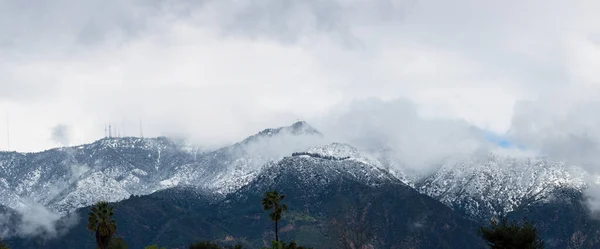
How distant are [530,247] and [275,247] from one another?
55.6 metres

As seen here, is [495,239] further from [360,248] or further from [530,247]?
[360,248]

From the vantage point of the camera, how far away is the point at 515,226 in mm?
168500

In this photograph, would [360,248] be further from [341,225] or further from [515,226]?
[515,226]

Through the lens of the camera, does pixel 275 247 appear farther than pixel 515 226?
Yes

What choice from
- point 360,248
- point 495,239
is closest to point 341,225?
point 360,248

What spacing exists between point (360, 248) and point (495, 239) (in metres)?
40.2

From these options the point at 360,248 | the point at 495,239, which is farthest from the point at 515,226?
the point at 360,248

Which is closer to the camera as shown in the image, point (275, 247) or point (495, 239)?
point (495, 239)

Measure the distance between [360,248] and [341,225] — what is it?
653 cm

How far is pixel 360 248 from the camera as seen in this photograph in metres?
200

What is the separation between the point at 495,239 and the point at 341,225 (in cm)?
4226

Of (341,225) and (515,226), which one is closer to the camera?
(515,226)

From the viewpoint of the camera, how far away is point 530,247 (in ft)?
538

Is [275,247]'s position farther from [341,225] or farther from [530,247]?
[530,247]
